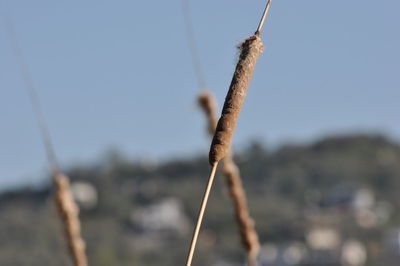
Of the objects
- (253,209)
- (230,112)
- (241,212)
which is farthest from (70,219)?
(253,209)

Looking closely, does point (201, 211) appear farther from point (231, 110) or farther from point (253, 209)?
point (253, 209)

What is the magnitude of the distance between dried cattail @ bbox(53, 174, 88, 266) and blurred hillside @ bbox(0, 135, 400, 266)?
7162cm

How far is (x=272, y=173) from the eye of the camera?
124 m

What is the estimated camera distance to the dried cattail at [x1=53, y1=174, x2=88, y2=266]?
17.8 ft

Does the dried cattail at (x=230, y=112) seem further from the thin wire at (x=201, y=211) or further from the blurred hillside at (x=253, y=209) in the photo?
the blurred hillside at (x=253, y=209)

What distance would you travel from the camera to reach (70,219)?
5.63 meters

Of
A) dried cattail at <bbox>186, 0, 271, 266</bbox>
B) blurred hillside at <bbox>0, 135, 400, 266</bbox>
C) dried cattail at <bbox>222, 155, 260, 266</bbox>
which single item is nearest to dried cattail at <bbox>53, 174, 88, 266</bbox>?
dried cattail at <bbox>222, 155, 260, 266</bbox>

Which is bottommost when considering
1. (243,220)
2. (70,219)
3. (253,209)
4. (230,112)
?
(230,112)

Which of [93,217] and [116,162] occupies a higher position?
[116,162]

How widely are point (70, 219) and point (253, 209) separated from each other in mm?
97323

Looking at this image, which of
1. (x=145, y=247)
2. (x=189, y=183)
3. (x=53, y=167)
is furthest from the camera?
(x=189, y=183)

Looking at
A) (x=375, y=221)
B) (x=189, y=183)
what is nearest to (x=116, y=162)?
(x=189, y=183)

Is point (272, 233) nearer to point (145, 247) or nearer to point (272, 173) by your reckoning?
point (145, 247)

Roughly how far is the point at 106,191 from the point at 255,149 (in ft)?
51.3
